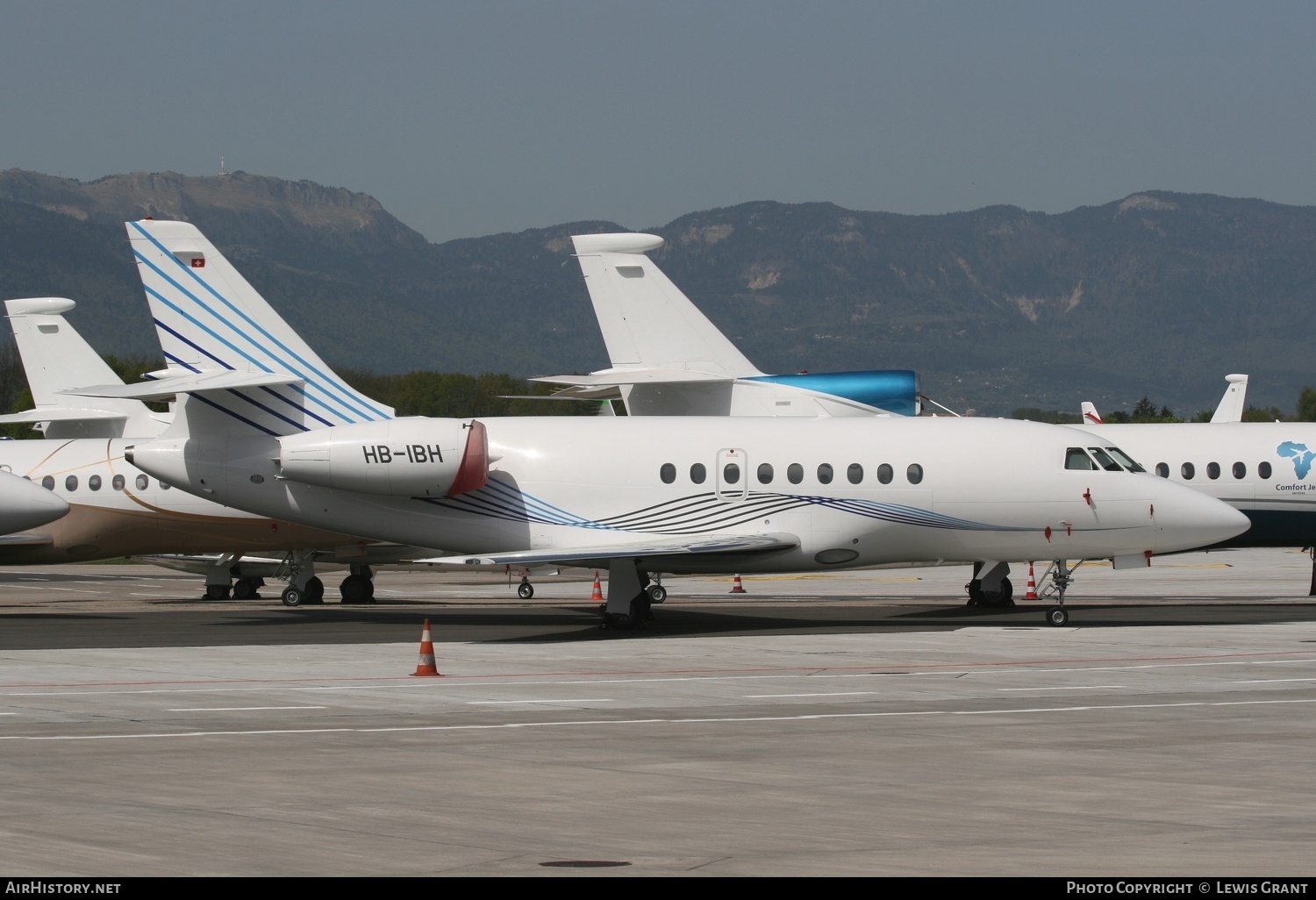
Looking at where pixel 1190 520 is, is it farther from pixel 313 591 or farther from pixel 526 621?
pixel 313 591

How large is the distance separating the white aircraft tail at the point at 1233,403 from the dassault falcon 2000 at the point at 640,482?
2019 centimetres

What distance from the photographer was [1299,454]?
115ft

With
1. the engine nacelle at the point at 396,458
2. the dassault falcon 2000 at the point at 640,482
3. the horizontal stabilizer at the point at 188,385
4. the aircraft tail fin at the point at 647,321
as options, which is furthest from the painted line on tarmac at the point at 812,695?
the aircraft tail fin at the point at 647,321

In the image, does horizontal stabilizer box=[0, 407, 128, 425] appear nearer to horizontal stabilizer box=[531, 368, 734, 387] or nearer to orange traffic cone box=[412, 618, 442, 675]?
horizontal stabilizer box=[531, 368, 734, 387]

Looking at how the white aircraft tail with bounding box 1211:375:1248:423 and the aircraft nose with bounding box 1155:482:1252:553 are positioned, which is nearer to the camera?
the aircraft nose with bounding box 1155:482:1252:553

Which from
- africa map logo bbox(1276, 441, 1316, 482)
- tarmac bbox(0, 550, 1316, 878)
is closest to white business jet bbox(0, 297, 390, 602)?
tarmac bbox(0, 550, 1316, 878)

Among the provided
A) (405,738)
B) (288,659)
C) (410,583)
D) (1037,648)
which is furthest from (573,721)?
(410,583)

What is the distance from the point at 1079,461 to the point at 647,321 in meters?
11.2

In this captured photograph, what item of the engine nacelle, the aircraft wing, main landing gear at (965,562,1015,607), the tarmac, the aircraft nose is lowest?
the tarmac

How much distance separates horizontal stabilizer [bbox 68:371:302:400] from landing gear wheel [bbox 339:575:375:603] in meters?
9.23

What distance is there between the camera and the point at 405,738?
53.4ft

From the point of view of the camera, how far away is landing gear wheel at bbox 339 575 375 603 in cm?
3841

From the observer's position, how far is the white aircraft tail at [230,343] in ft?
97.8

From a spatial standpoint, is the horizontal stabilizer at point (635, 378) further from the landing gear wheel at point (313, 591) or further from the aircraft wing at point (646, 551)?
the aircraft wing at point (646, 551)
